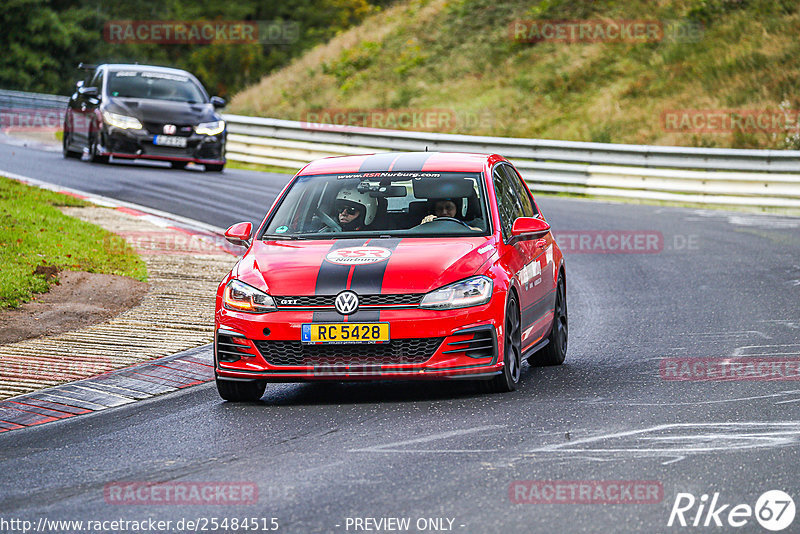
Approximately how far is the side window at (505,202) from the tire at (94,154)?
15.4 meters

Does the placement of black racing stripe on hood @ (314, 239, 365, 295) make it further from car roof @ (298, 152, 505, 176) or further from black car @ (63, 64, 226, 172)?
black car @ (63, 64, 226, 172)

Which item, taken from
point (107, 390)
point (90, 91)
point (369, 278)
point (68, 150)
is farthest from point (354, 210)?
point (68, 150)

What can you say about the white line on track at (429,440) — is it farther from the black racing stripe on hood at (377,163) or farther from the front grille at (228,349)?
the black racing stripe on hood at (377,163)

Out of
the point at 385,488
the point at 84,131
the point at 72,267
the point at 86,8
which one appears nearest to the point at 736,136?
the point at 84,131

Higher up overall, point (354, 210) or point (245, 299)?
point (354, 210)

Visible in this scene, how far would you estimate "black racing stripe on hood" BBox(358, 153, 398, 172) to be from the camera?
952 cm

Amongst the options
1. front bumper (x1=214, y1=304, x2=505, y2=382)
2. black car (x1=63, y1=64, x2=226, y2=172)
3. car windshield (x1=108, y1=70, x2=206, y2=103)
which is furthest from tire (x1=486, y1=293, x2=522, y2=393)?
car windshield (x1=108, y1=70, x2=206, y2=103)

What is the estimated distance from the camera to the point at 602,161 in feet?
79.4

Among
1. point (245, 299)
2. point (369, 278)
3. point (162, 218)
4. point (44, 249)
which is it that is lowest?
point (162, 218)

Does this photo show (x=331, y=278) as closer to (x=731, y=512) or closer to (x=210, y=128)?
(x=731, y=512)

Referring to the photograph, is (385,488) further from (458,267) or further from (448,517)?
(458,267)

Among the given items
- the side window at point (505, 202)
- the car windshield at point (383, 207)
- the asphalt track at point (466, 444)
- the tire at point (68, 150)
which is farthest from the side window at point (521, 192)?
the tire at point (68, 150)

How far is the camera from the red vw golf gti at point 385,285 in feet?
26.3

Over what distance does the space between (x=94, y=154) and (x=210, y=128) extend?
8.07 feet
